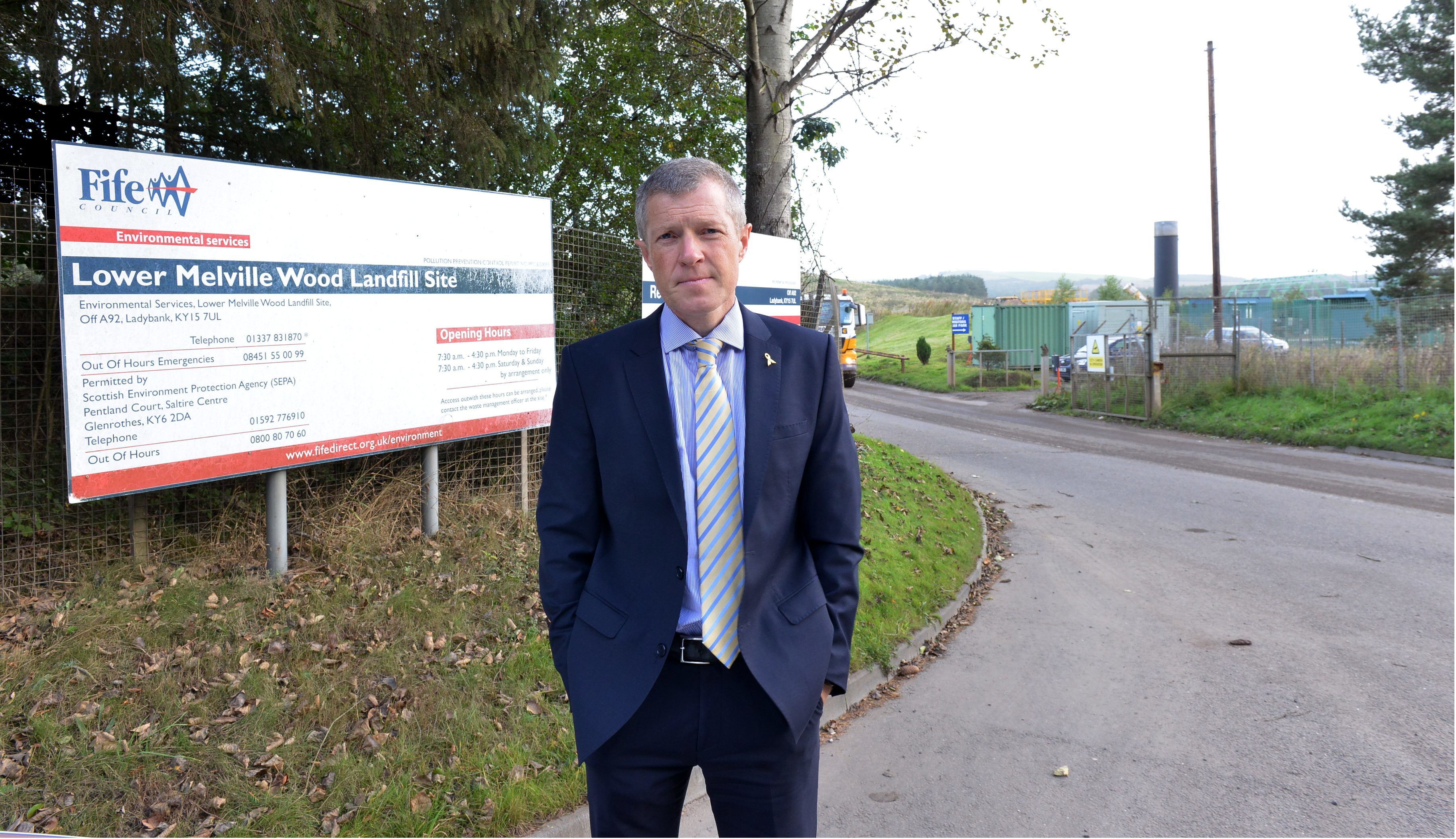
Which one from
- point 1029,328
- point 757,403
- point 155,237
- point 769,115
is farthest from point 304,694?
point 1029,328

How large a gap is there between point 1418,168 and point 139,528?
3577 centimetres

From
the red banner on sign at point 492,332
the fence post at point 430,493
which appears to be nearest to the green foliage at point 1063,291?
the red banner on sign at point 492,332

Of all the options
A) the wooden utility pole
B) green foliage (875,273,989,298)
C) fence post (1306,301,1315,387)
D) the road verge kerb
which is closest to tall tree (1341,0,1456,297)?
the wooden utility pole

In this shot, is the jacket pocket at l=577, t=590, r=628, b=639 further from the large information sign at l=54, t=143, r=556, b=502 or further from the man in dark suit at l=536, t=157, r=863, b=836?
the large information sign at l=54, t=143, r=556, b=502

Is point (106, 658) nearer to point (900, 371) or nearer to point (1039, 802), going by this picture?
point (1039, 802)

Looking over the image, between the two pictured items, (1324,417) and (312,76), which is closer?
(312,76)

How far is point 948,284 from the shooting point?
584 feet

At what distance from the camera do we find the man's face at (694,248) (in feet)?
7.72

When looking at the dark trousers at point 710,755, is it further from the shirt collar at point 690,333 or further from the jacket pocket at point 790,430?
the shirt collar at point 690,333

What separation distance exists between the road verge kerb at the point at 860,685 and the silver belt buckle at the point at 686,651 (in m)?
0.35

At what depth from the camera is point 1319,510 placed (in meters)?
11.4

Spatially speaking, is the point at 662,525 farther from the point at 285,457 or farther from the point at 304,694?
the point at 285,457

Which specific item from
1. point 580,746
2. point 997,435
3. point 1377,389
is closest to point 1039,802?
point 580,746

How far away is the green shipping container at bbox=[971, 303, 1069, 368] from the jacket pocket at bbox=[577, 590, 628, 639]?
4385 cm
